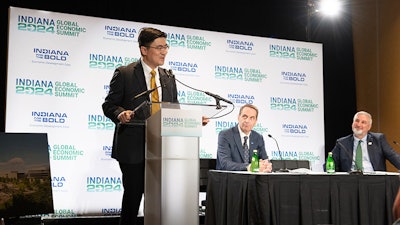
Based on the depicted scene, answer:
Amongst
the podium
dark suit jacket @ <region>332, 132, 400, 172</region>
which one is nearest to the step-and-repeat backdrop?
dark suit jacket @ <region>332, 132, 400, 172</region>

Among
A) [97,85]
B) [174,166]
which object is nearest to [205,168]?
[97,85]

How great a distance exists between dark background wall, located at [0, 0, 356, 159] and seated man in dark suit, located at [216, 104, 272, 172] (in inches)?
68.7

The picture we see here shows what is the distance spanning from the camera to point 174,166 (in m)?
2.88

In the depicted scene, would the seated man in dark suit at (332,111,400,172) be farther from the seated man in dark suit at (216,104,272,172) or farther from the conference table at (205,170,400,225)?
the conference table at (205,170,400,225)

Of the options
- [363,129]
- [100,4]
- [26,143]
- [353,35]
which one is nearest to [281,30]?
[353,35]

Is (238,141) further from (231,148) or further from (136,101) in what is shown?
(136,101)

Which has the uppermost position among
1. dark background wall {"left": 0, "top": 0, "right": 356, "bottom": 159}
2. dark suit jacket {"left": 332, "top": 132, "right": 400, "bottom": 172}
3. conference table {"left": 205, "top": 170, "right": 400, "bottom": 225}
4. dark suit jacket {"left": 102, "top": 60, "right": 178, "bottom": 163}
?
dark background wall {"left": 0, "top": 0, "right": 356, "bottom": 159}

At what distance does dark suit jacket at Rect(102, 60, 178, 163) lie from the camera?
11.5ft

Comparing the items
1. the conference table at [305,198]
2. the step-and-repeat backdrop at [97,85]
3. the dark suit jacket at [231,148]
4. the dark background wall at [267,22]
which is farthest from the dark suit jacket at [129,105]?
the dark background wall at [267,22]

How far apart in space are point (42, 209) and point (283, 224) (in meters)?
1.64

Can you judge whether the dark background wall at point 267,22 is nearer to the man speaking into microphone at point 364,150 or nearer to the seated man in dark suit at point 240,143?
the man speaking into microphone at point 364,150

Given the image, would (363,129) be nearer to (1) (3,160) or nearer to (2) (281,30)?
(2) (281,30)

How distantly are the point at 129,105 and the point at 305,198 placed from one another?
1.41 metres

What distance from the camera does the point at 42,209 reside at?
136 inches
